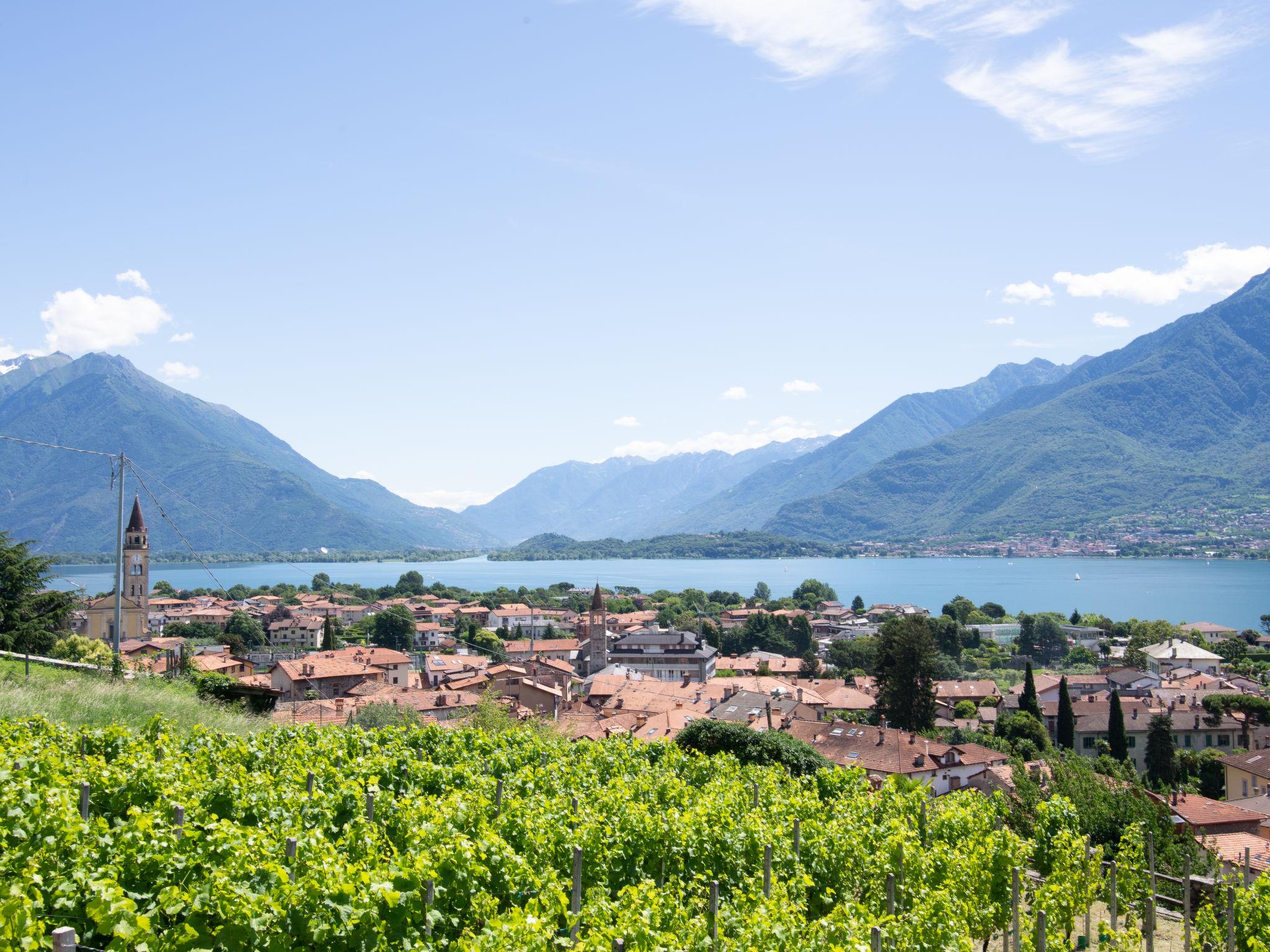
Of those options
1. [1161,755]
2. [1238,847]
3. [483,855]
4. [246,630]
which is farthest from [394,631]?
[483,855]

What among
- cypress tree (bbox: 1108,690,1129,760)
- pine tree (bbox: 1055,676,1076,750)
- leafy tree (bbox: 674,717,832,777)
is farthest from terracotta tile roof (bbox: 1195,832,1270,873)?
pine tree (bbox: 1055,676,1076,750)

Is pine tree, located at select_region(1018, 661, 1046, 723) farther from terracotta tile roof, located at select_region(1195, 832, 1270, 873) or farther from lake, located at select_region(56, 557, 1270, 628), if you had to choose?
lake, located at select_region(56, 557, 1270, 628)

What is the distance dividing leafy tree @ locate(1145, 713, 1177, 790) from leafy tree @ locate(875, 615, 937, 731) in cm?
826

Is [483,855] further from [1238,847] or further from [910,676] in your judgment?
[910,676]

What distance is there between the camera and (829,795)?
15.3 m

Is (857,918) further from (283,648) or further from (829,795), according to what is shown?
(283,648)

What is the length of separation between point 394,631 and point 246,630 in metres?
13.4

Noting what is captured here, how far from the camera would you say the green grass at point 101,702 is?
12.8 metres

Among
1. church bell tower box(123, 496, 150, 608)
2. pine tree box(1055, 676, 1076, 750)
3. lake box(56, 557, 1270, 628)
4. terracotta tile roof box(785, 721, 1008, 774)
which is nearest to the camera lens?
terracotta tile roof box(785, 721, 1008, 774)

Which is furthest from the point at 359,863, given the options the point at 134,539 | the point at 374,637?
the point at 374,637

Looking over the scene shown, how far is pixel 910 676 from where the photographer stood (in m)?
38.3

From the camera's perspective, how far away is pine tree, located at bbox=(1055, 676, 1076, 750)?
3856cm

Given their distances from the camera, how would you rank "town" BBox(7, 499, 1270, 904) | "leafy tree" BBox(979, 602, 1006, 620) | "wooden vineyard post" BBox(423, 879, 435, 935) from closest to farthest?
"wooden vineyard post" BBox(423, 879, 435, 935)
"town" BBox(7, 499, 1270, 904)
"leafy tree" BBox(979, 602, 1006, 620)

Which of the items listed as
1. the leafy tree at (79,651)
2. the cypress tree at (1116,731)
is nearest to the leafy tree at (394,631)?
the leafy tree at (79,651)
